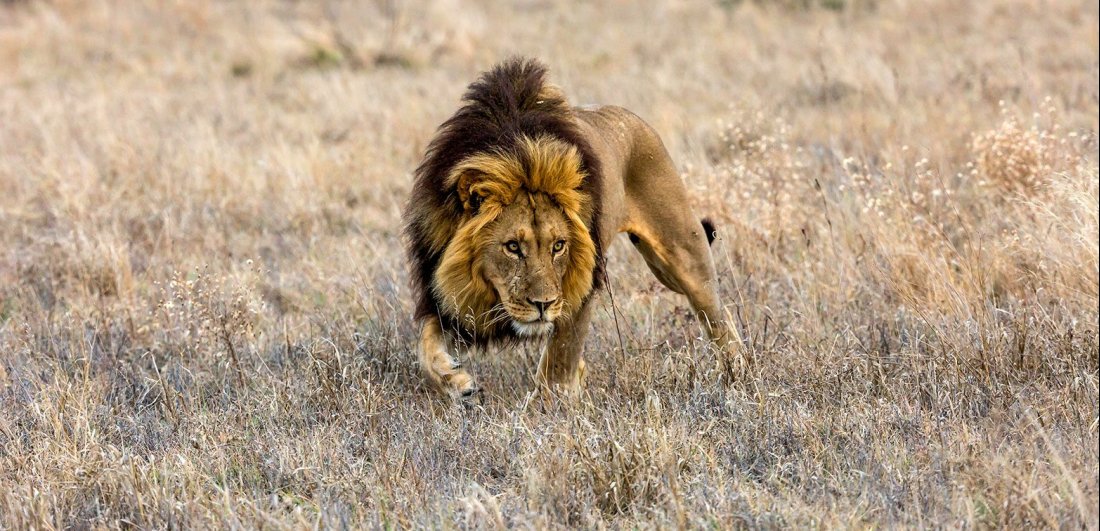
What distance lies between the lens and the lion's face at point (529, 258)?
4262 mm

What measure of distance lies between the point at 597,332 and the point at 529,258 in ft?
4.11

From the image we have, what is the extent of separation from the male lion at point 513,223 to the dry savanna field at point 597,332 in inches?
10.7

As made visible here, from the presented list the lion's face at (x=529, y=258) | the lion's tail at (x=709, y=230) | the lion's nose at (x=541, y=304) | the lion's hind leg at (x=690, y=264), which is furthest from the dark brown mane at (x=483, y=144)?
the lion's tail at (x=709, y=230)

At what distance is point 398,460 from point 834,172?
436cm

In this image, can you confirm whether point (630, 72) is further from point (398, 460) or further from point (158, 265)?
point (398, 460)

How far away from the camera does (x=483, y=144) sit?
4.39 m

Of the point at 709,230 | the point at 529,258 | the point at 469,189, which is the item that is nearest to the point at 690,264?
the point at 709,230

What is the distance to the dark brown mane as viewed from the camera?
4.43 meters

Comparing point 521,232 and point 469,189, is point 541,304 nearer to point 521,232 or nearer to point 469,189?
point 521,232

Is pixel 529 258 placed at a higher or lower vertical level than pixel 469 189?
lower

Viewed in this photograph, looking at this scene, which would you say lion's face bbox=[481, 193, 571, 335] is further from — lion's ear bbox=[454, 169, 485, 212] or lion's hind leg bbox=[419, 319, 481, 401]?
lion's hind leg bbox=[419, 319, 481, 401]

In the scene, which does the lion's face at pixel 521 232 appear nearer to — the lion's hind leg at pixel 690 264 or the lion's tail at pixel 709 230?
the lion's hind leg at pixel 690 264

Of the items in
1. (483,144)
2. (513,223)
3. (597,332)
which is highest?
(483,144)

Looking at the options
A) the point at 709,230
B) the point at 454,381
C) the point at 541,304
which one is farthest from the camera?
the point at 709,230
